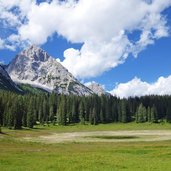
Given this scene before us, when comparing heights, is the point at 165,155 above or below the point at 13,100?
below

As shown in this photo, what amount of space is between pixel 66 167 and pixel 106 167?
15.0ft

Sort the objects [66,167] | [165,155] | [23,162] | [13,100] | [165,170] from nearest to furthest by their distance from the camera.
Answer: [165,170]
[66,167]
[23,162]
[165,155]
[13,100]

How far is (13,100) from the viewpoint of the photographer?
6767 inches

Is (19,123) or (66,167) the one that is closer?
(66,167)

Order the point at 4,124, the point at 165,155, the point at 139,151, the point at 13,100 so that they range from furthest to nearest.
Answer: the point at 13,100
the point at 4,124
the point at 139,151
the point at 165,155

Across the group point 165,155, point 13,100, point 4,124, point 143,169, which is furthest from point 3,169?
point 13,100

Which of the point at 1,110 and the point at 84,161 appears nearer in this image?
the point at 84,161

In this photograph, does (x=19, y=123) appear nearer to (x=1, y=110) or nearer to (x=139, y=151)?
(x=1, y=110)

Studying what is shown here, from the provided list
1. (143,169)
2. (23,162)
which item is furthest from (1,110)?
(143,169)

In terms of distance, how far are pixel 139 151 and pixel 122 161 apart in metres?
15.6

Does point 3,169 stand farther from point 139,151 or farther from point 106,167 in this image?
point 139,151

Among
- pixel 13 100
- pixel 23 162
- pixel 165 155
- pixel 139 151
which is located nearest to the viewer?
pixel 23 162

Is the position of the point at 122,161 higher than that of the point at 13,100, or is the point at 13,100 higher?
the point at 13,100

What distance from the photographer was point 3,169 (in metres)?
40.1
